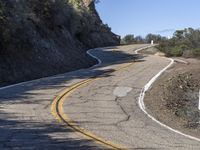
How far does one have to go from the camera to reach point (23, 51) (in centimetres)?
3030

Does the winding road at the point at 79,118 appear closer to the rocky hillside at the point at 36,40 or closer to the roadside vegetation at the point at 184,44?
the rocky hillside at the point at 36,40

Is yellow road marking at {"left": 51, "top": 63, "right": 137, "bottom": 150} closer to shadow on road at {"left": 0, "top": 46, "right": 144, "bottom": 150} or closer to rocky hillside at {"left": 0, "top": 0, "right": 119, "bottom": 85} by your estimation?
shadow on road at {"left": 0, "top": 46, "right": 144, "bottom": 150}

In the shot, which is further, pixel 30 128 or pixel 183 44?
pixel 183 44

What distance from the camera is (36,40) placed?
3394 cm

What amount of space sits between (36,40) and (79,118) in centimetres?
1913

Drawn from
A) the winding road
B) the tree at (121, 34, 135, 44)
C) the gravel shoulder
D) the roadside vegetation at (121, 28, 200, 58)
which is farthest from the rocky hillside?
the tree at (121, 34, 135, 44)

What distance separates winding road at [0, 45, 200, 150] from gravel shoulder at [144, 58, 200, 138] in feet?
2.47

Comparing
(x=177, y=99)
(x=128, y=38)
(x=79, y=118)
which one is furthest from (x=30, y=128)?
(x=128, y=38)

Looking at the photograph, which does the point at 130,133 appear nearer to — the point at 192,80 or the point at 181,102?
the point at 181,102

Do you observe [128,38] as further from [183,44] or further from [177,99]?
[177,99]

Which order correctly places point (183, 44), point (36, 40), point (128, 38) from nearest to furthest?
1. point (36, 40)
2. point (183, 44)
3. point (128, 38)

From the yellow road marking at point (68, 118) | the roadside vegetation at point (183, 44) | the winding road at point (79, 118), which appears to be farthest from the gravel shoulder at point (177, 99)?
the roadside vegetation at point (183, 44)

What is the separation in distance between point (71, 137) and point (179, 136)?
3.24 m

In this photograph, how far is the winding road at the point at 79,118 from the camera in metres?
11.9
